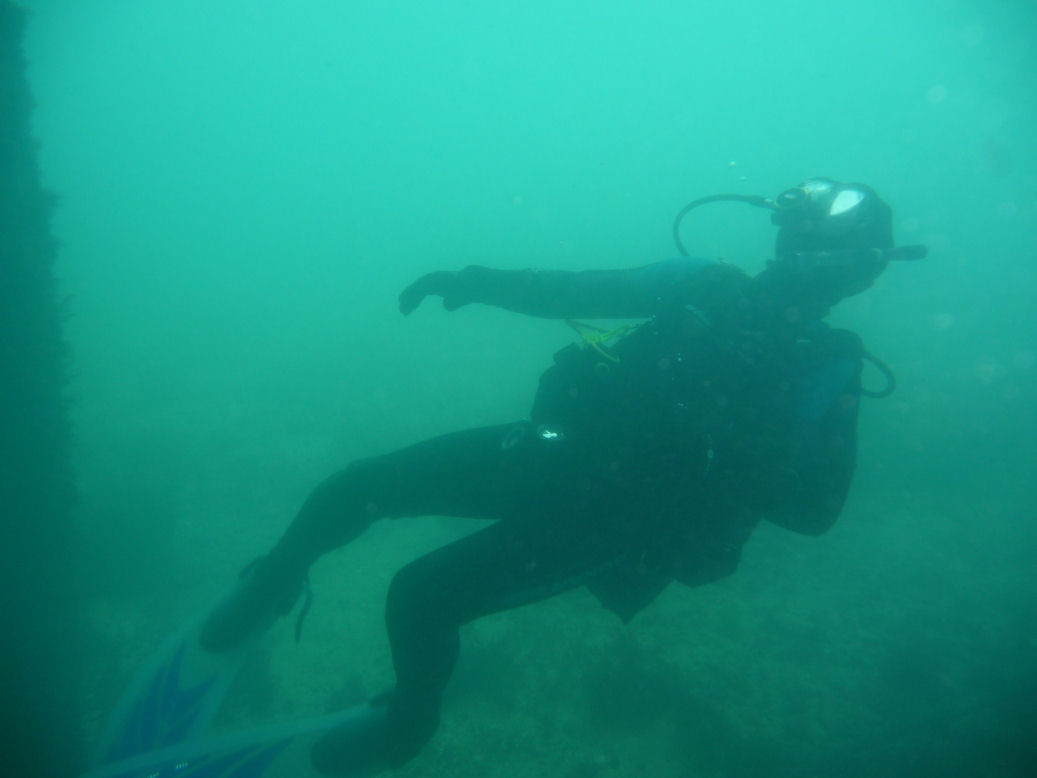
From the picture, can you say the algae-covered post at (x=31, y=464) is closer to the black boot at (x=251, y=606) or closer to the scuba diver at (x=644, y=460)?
the black boot at (x=251, y=606)

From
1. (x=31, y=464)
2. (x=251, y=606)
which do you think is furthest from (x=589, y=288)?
(x=31, y=464)

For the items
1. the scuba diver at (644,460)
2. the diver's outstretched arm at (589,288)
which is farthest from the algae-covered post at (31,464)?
the diver's outstretched arm at (589,288)

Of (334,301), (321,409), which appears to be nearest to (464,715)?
→ (321,409)

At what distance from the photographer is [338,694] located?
608cm

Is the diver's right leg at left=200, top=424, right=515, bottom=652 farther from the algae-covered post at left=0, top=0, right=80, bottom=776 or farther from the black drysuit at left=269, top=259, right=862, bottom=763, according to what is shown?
the algae-covered post at left=0, top=0, right=80, bottom=776

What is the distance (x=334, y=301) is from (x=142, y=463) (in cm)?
3077

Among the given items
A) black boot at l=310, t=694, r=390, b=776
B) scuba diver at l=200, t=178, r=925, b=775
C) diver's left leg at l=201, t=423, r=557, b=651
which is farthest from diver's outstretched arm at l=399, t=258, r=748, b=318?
black boot at l=310, t=694, r=390, b=776

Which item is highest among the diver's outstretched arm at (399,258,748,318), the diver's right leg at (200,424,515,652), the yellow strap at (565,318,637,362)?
the diver's outstretched arm at (399,258,748,318)

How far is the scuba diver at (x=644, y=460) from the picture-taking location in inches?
83.8

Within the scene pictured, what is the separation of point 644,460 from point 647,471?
0.16 ft

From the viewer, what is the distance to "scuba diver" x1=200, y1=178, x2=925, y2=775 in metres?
2.13

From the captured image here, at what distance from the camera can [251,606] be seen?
2939 mm

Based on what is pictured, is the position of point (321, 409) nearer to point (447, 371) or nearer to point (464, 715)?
point (447, 371)

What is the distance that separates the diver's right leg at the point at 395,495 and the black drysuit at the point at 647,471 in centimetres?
2
